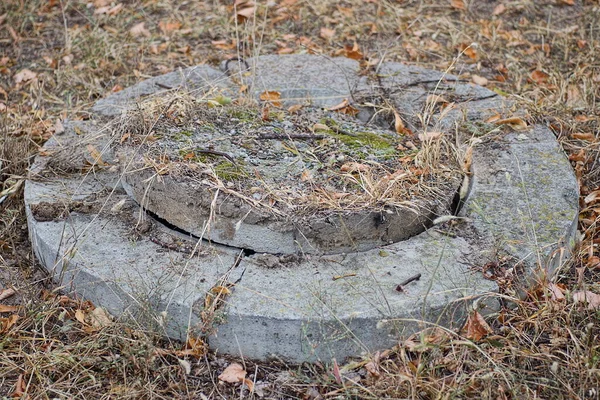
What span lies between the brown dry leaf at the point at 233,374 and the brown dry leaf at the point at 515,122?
5.28ft

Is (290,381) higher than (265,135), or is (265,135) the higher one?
(265,135)

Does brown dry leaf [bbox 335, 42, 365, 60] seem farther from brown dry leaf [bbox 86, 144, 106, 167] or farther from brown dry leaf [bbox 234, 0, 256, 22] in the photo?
brown dry leaf [bbox 86, 144, 106, 167]

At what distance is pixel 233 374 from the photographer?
2.33 m

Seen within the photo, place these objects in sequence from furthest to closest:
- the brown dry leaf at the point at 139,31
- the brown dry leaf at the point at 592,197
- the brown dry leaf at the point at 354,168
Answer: the brown dry leaf at the point at 139,31
the brown dry leaf at the point at 592,197
the brown dry leaf at the point at 354,168

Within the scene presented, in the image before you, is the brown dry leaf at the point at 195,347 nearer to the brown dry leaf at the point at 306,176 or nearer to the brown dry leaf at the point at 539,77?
the brown dry leaf at the point at 306,176

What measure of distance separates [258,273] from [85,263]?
605mm

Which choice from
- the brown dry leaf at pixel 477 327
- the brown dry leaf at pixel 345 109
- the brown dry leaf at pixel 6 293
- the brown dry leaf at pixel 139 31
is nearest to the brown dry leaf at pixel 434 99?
the brown dry leaf at pixel 345 109

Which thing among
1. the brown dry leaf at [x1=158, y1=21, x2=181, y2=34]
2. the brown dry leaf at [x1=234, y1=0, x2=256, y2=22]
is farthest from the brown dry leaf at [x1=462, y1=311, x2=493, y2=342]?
the brown dry leaf at [x1=158, y1=21, x2=181, y2=34]

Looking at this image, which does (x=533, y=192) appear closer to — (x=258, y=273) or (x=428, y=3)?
(x=258, y=273)

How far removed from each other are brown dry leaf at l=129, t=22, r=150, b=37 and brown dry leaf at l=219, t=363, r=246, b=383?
2705mm

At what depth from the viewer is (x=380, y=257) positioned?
8.32 feet

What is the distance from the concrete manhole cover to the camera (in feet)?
7.72

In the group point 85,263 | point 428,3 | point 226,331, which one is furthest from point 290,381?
point 428,3

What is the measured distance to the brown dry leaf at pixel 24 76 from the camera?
13.6ft
